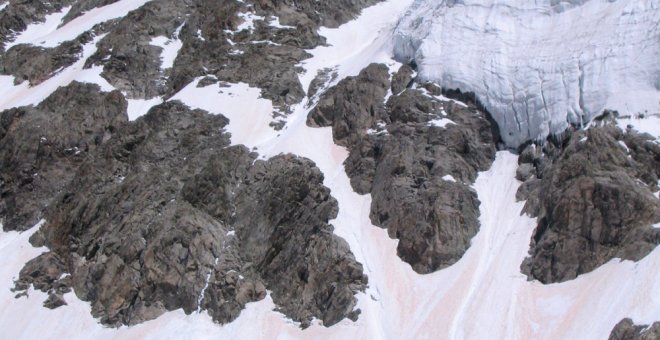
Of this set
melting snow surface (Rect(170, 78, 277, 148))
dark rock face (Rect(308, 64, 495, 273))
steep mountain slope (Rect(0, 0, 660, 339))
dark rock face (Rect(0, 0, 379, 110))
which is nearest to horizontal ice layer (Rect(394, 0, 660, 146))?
steep mountain slope (Rect(0, 0, 660, 339))

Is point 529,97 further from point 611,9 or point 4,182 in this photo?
point 4,182

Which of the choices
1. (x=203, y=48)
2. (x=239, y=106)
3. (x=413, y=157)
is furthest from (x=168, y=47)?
(x=413, y=157)

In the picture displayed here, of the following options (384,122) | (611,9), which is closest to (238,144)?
(384,122)

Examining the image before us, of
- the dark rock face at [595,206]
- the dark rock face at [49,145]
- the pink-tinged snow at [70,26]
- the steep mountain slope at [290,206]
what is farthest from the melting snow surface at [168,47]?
the dark rock face at [595,206]

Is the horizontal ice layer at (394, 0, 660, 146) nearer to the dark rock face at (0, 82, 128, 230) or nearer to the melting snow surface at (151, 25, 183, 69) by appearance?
the melting snow surface at (151, 25, 183, 69)

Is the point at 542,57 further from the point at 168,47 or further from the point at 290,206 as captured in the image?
the point at 168,47
